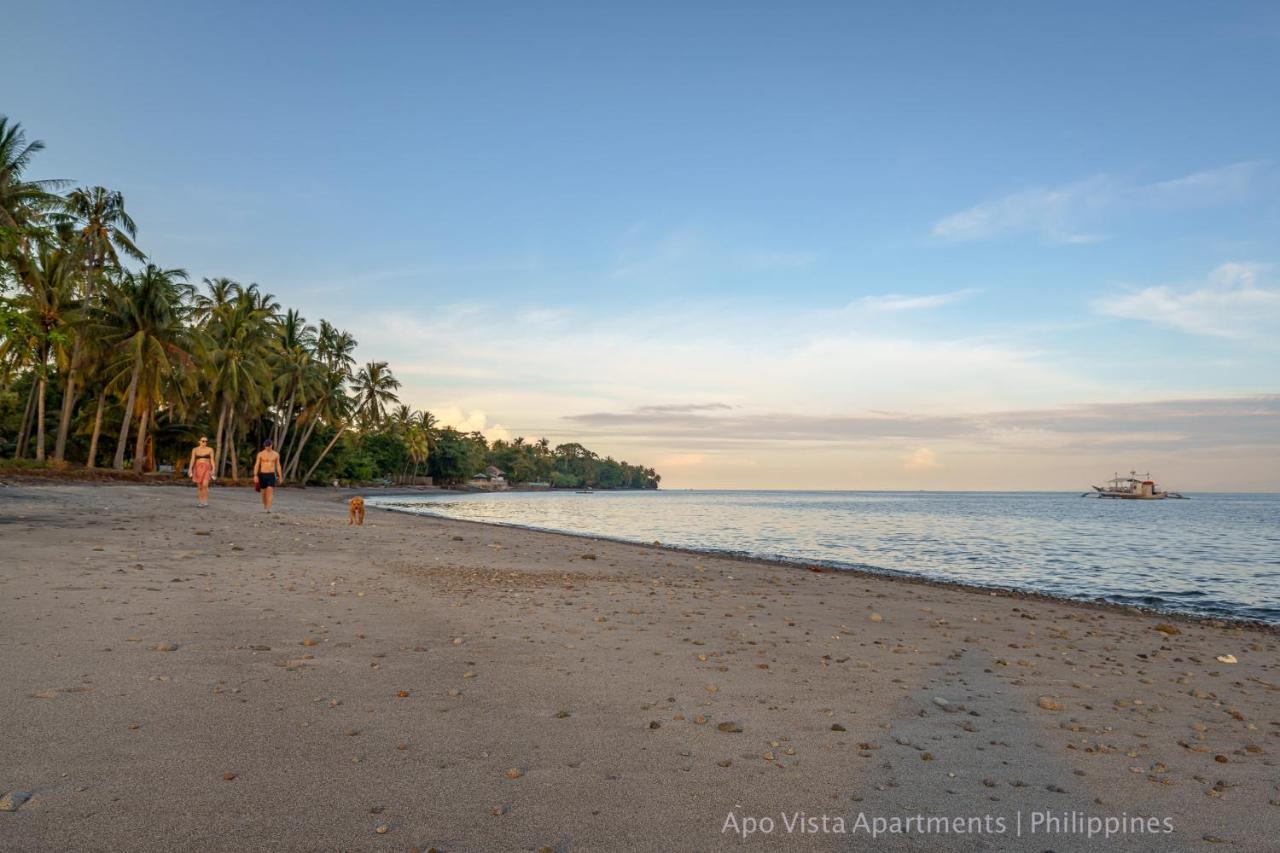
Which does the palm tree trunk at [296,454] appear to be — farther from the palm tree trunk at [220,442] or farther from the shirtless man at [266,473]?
the shirtless man at [266,473]

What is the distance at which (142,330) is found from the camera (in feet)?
154

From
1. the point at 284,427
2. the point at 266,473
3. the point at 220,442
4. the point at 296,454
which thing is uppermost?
the point at 284,427

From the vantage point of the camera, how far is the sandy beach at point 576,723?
13.0 ft

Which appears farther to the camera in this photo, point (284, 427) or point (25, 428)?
point (284, 427)

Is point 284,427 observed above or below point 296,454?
above

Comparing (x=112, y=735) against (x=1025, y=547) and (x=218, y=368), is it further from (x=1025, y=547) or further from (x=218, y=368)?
(x=218, y=368)

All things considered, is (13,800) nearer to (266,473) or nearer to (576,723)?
(576,723)

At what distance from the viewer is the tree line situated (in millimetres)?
39906

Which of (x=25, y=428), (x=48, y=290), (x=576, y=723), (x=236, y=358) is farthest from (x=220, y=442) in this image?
(x=576, y=723)

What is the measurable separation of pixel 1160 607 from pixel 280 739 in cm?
1898

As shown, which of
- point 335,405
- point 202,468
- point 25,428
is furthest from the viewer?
point 335,405

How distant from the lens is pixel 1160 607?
16.9 metres

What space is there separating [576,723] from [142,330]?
5262 centimetres

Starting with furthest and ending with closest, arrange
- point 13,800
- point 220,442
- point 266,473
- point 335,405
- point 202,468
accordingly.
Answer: point 335,405
point 220,442
point 202,468
point 266,473
point 13,800
